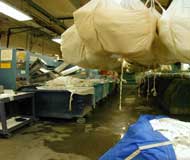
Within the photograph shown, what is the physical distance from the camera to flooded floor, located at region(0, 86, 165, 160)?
2998 millimetres

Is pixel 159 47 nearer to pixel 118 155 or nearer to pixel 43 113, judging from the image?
pixel 118 155

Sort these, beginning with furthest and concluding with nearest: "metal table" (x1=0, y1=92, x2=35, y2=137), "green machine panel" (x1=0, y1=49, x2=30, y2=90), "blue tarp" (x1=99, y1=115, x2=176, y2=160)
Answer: "green machine panel" (x1=0, y1=49, x2=30, y2=90), "metal table" (x1=0, y1=92, x2=35, y2=137), "blue tarp" (x1=99, y1=115, x2=176, y2=160)

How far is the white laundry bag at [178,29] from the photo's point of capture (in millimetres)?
1104

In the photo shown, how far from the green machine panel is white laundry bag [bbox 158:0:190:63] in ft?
12.3

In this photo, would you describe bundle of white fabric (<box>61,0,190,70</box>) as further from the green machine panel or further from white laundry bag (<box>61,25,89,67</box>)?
the green machine panel

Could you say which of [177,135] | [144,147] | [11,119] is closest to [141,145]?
[144,147]

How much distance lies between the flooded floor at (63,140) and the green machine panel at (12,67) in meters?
1.02

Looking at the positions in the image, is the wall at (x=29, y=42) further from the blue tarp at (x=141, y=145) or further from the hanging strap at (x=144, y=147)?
the hanging strap at (x=144, y=147)

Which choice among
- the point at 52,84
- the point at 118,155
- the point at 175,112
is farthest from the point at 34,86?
the point at 118,155

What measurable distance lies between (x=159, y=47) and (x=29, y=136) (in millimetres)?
3108

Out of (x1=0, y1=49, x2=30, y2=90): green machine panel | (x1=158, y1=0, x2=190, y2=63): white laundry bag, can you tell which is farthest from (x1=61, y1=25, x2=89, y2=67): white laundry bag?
(x1=0, y1=49, x2=30, y2=90): green machine panel

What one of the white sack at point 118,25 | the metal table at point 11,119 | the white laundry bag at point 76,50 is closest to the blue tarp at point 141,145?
the white sack at point 118,25

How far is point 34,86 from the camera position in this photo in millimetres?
4883

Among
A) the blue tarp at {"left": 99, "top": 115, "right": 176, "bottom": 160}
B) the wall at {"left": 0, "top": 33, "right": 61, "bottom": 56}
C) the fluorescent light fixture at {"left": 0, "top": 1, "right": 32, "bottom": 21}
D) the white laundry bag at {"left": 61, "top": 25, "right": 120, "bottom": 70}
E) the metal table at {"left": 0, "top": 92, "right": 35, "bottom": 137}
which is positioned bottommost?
the metal table at {"left": 0, "top": 92, "right": 35, "bottom": 137}
